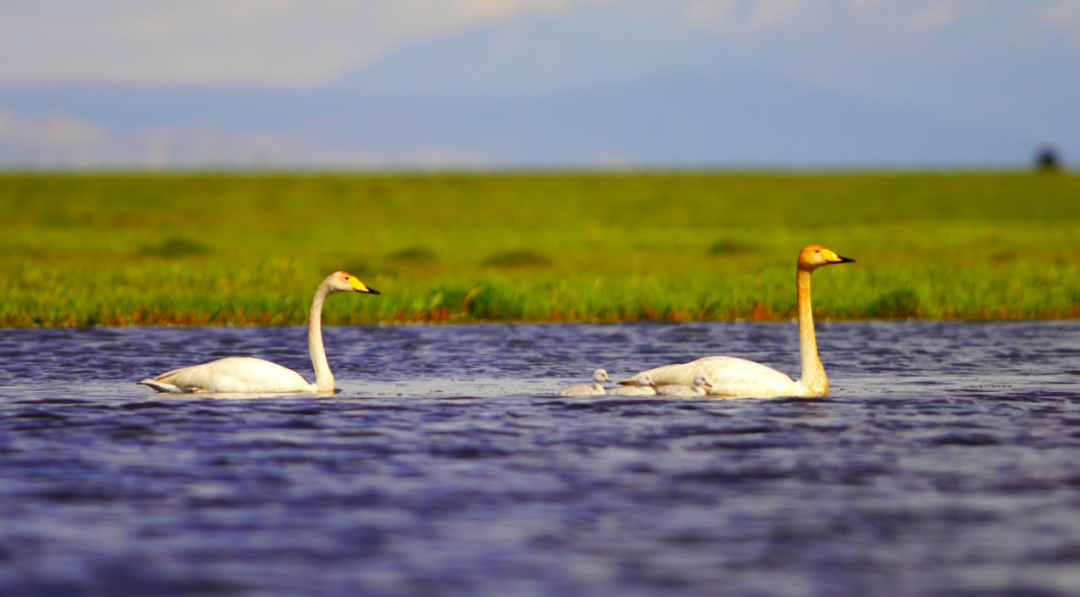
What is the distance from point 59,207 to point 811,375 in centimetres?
6042

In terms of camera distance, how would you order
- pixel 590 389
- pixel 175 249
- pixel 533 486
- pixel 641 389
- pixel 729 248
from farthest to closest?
pixel 729 248
pixel 175 249
pixel 641 389
pixel 590 389
pixel 533 486

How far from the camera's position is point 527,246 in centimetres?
4722

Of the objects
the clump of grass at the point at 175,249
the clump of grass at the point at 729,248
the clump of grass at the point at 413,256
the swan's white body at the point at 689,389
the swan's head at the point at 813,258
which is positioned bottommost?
the swan's white body at the point at 689,389

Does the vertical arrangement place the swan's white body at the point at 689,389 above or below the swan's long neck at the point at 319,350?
below

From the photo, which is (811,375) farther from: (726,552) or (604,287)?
(604,287)

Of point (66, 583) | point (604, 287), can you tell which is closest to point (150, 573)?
point (66, 583)

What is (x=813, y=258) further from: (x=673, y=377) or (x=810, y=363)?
(x=673, y=377)

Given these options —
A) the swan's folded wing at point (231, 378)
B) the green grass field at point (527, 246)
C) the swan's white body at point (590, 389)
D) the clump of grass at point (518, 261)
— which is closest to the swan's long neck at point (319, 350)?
the swan's folded wing at point (231, 378)

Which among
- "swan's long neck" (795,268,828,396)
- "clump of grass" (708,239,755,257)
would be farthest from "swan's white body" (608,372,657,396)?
"clump of grass" (708,239,755,257)

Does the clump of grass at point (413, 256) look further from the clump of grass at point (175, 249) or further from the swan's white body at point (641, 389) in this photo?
the swan's white body at point (641, 389)

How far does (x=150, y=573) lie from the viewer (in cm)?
860

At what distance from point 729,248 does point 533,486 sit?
111ft

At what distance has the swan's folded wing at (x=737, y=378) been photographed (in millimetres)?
15742

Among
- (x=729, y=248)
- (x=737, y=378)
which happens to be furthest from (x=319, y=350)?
(x=729, y=248)
